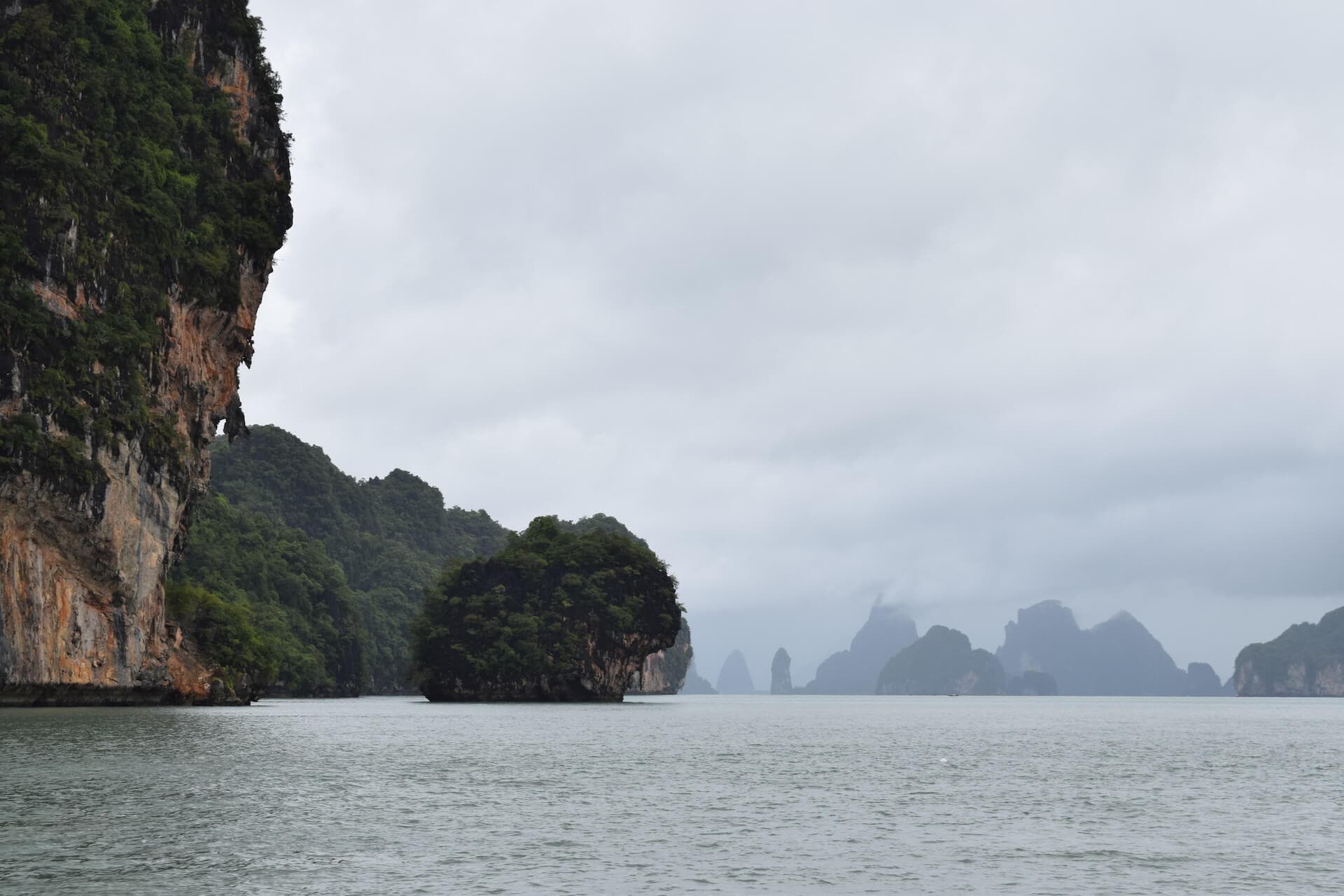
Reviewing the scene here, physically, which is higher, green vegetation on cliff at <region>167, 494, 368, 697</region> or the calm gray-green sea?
green vegetation on cliff at <region>167, 494, 368, 697</region>

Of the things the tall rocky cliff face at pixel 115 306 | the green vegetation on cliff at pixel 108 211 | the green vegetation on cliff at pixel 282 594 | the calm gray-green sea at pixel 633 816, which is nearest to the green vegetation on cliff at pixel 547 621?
the green vegetation on cliff at pixel 282 594

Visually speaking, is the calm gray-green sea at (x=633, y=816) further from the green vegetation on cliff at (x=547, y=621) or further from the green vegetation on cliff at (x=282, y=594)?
the green vegetation on cliff at (x=547, y=621)

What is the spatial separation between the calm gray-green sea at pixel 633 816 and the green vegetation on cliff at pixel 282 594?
205 feet

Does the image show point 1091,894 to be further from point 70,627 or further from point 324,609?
point 324,609

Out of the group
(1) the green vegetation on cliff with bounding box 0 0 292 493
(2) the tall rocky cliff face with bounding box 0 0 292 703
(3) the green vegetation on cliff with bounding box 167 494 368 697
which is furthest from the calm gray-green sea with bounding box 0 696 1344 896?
(3) the green vegetation on cliff with bounding box 167 494 368 697

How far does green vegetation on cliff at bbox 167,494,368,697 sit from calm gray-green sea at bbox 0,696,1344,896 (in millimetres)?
62619

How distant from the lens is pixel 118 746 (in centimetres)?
4494

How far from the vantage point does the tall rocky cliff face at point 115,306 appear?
6431cm

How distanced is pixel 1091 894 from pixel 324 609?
151 metres

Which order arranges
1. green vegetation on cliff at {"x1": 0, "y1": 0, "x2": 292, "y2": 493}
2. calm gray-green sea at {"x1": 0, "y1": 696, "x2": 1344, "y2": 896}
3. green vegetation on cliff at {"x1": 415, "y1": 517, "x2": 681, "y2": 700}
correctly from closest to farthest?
calm gray-green sea at {"x1": 0, "y1": 696, "x2": 1344, "y2": 896} < green vegetation on cliff at {"x1": 0, "y1": 0, "x2": 292, "y2": 493} < green vegetation on cliff at {"x1": 415, "y1": 517, "x2": 681, "y2": 700}

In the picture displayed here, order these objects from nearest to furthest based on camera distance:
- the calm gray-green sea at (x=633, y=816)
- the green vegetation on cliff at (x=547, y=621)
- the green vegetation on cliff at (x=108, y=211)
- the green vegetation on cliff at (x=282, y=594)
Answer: the calm gray-green sea at (x=633, y=816) → the green vegetation on cliff at (x=108, y=211) → the green vegetation on cliff at (x=547, y=621) → the green vegetation on cliff at (x=282, y=594)

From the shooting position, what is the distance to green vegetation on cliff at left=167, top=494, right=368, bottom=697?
440 feet

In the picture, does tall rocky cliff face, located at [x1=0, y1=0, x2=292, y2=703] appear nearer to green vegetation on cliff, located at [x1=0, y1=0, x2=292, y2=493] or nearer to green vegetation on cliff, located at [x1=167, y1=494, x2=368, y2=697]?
green vegetation on cliff, located at [x1=0, y1=0, x2=292, y2=493]

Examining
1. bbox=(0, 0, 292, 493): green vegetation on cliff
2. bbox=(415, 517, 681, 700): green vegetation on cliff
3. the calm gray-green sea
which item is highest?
bbox=(0, 0, 292, 493): green vegetation on cliff
